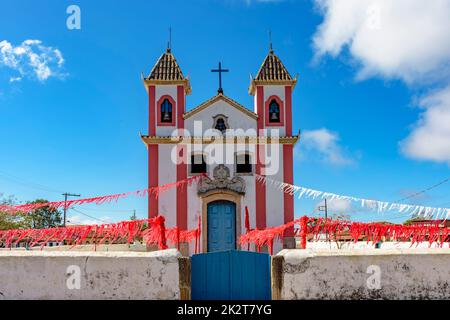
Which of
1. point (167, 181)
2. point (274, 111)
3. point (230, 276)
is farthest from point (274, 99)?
point (230, 276)

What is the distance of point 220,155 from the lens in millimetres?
16766

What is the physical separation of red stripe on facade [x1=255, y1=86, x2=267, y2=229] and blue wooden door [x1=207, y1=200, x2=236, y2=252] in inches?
37.7

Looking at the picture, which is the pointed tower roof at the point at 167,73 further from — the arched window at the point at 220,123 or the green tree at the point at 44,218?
the green tree at the point at 44,218

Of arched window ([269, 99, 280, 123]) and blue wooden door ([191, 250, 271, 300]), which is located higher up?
arched window ([269, 99, 280, 123])

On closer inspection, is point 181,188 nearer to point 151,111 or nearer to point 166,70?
point 151,111

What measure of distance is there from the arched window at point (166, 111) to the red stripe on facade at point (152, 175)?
1193mm

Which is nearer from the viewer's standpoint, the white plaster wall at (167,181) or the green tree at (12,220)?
the white plaster wall at (167,181)

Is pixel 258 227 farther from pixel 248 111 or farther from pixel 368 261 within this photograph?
pixel 368 261

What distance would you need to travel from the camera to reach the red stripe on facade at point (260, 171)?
16.3m

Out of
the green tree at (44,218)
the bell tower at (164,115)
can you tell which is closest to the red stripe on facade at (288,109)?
the bell tower at (164,115)

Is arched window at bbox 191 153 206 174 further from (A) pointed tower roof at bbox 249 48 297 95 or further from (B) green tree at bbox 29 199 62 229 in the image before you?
(B) green tree at bbox 29 199 62 229

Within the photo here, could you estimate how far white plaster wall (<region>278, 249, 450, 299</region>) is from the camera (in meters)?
6.36

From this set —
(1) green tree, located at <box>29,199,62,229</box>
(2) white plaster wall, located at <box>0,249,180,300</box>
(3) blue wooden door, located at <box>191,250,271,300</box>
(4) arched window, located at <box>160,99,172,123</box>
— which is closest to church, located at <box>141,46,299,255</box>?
(4) arched window, located at <box>160,99,172,123</box>
